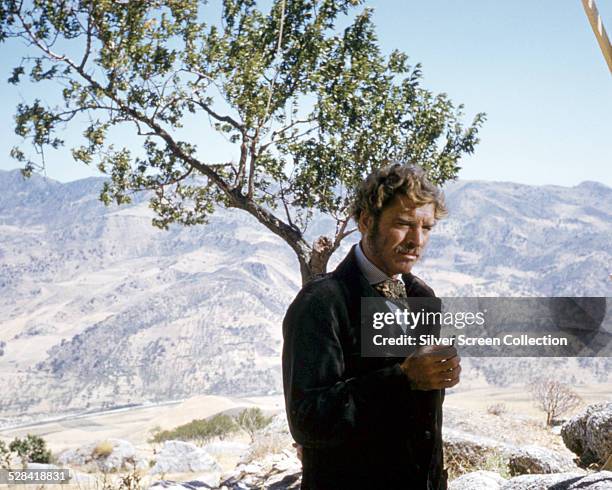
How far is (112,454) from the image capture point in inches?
890

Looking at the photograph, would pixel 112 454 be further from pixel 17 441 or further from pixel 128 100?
pixel 128 100

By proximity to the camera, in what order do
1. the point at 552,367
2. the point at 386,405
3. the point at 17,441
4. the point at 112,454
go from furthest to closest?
the point at 552,367, the point at 17,441, the point at 112,454, the point at 386,405

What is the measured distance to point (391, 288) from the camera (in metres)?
2.09

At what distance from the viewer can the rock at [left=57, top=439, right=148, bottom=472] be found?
A: 20469mm

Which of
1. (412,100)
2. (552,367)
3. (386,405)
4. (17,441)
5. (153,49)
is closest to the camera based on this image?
(386,405)

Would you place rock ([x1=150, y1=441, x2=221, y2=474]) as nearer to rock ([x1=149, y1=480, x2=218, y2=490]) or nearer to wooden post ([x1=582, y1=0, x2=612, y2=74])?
rock ([x1=149, y1=480, x2=218, y2=490])

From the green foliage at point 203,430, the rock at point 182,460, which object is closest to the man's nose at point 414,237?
the rock at point 182,460

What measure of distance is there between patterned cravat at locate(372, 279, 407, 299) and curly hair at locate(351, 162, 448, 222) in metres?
0.18

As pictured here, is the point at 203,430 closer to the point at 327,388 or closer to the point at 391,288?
the point at 391,288

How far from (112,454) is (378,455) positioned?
873 inches

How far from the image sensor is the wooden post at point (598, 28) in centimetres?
303

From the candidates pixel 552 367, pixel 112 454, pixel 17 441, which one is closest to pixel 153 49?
pixel 112 454

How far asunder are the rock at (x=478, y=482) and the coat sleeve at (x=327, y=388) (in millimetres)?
4275

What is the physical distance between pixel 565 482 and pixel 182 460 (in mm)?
14327
